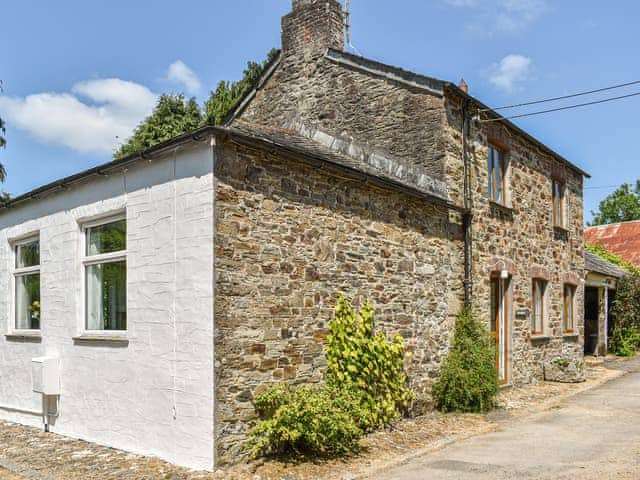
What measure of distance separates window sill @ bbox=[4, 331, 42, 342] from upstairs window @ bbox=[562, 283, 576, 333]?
12549 millimetres

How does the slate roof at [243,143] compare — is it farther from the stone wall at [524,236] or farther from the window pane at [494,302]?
the window pane at [494,302]

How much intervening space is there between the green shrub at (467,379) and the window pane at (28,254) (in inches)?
276

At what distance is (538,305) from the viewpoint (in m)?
14.8

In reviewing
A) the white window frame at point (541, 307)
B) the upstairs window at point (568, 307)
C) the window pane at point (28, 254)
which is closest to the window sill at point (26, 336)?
the window pane at point (28, 254)

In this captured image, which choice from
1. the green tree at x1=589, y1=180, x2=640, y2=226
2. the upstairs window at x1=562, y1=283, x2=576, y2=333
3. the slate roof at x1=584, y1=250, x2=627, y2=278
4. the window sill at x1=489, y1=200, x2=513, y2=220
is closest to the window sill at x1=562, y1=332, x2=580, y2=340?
the upstairs window at x1=562, y1=283, x2=576, y2=333

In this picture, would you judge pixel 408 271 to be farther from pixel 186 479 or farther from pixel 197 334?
pixel 186 479

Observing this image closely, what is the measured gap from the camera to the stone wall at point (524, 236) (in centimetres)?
1212

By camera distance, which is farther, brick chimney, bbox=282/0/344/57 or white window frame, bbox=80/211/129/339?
brick chimney, bbox=282/0/344/57

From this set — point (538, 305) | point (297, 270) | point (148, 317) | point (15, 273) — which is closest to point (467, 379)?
point (297, 270)

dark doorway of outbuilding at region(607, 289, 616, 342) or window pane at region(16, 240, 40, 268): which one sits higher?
window pane at region(16, 240, 40, 268)

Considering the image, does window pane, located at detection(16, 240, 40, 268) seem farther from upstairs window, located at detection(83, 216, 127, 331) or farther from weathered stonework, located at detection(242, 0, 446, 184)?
weathered stonework, located at detection(242, 0, 446, 184)

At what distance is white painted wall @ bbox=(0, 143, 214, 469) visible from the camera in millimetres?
7031

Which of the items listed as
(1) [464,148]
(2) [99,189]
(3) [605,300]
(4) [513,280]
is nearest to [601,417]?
(4) [513,280]

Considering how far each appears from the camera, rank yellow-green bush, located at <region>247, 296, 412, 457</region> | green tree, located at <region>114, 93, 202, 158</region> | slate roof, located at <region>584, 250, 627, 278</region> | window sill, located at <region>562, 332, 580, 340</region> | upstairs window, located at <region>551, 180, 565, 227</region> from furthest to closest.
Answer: green tree, located at <region>114, 93, 202, 158</region> < slate roof, located at <region>584, 250, 627, 278</region> < upstairs window, located at <region>551, 180, 565, 227</region> < window sill, located at <region>562, 332, 580, 340</region> < yellow-green bush, located at <region>247, 296, 412, 457</region>
